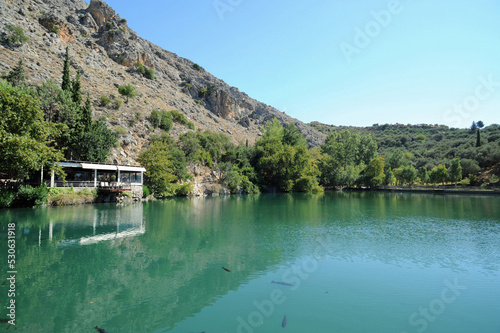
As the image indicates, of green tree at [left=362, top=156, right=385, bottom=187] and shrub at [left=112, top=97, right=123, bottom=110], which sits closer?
shrub at [left=112, top=97, right=123, bottom=110]

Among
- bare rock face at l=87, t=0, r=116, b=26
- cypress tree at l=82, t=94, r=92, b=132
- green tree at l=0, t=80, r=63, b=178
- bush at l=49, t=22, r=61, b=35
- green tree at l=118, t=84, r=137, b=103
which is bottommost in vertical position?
green tree at l=0, t=80, r=63, b=178

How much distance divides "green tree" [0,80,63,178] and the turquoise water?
18.4 feet

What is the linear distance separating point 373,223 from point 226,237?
38.9 feet

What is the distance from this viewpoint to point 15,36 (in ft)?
152

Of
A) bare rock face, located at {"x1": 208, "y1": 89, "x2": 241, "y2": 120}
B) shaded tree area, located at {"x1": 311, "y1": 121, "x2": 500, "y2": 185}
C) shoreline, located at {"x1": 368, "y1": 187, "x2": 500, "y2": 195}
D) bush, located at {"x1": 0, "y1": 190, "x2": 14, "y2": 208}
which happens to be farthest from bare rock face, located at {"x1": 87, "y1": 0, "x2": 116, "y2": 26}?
shoreline, located at {"x1": 368, "y1": 187, "x2": 500, "y2": 195}

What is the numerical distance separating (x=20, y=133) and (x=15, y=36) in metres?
37.4

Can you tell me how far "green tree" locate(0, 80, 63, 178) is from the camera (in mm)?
20734

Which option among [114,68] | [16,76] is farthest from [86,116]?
[114,68]

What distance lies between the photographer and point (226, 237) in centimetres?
1619

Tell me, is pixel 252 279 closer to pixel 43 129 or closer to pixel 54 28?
pixel 43 129

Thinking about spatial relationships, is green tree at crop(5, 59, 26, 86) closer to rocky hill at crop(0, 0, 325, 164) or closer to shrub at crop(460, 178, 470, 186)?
rocky hill at crop(0, 0, 325, 164)

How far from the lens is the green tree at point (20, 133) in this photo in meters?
20.7

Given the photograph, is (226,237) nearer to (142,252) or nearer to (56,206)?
(142,252)

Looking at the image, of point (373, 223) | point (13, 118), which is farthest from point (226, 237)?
point (13, 118)
